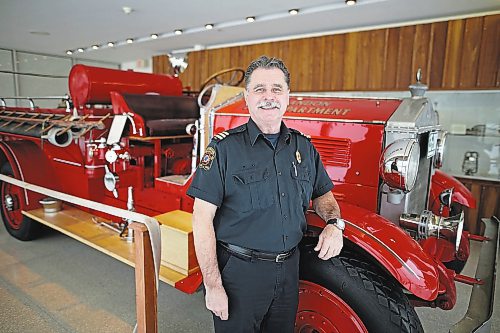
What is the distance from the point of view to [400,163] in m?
1.93

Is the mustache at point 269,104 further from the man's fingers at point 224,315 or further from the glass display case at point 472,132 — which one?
the glass display case at point 472,132

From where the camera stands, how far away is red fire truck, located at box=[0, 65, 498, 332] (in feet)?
5.76

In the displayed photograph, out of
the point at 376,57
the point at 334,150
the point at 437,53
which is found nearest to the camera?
the point at 334,150

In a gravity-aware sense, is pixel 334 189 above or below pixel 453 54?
below

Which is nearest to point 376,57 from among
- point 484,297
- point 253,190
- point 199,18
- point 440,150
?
point 199,18

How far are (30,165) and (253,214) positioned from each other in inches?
125

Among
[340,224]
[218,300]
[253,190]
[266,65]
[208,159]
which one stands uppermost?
[266,65]

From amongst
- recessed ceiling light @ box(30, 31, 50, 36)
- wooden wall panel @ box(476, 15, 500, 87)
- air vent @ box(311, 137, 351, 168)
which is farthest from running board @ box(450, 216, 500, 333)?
recessed ceiling light @ box(30, 31, 50, 36)

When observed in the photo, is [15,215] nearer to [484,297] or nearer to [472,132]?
[484,297]

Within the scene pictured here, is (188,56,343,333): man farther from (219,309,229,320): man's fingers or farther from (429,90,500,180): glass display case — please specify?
(429,90,500,180): glass display case

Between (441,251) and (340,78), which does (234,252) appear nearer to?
(441,251)

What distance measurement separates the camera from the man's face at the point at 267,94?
151 cm

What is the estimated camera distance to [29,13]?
614 cm

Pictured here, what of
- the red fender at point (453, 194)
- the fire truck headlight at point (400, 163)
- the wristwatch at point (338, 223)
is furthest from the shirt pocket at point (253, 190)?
the red fender at point (453, 194)
